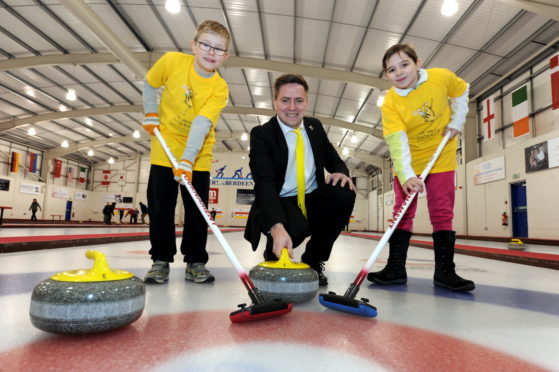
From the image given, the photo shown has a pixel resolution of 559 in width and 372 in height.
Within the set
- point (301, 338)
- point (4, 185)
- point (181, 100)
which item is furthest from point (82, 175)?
point (301, 338)

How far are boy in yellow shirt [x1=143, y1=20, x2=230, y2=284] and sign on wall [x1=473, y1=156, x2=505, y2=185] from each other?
10600 millimetres

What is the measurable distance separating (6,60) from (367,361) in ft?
42.5

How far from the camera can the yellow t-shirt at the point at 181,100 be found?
1.96 metres

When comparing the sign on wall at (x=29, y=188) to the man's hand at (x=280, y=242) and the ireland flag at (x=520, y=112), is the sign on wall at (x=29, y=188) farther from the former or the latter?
the ireland flag at (x=520, y=112)

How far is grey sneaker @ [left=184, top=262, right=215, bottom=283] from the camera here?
1.85 meters

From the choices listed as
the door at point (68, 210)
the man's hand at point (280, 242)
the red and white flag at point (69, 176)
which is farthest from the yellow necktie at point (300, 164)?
the red and white flag at point (69, 176)

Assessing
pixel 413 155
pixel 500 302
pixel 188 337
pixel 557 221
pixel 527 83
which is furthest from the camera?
pixel 527 83

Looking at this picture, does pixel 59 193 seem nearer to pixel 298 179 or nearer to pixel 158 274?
pixel 158 274

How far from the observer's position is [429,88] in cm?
204

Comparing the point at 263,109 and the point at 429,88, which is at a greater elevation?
the point at 263,109

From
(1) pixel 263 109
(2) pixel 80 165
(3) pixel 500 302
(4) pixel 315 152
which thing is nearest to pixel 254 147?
(4) pixel 315 152

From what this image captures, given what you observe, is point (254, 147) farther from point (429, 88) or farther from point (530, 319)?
point (530, 319)

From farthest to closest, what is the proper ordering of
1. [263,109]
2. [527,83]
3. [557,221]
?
[263,109], [527,83], [557,221]

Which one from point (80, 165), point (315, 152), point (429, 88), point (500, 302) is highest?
point (80, 165)
